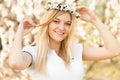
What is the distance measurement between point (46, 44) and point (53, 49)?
0.26 feet

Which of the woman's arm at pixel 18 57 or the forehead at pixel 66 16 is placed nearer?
the woman's arm at pixel 18 57

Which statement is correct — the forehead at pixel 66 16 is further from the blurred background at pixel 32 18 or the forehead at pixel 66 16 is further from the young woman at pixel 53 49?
the blurred background at pixel 32 18

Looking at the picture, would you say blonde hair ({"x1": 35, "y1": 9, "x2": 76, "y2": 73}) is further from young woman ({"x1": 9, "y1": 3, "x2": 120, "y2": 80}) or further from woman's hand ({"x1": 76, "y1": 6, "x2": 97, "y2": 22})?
woman's hand ({"x1": 76, "y1": 6, "x2": 97, "y2": 22})

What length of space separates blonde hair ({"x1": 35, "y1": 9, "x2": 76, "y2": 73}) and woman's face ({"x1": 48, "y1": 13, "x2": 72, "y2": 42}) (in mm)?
23

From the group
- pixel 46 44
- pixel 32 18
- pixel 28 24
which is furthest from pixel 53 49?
pixel 32 18

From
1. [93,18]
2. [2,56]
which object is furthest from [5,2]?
[93,18]

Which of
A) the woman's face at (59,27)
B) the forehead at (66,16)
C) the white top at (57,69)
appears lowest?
the white top at (57,69)

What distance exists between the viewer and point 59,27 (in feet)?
10.2

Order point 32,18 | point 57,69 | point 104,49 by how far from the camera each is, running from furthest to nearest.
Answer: point 32,18 < point 104,49 < point 57,69

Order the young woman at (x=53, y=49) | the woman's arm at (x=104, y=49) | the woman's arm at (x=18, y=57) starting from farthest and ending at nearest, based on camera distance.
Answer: the woman's arm at (x=104, y=49)
the young woman at (x=53, y=49)
the woman's arm at (x=18, y=57)

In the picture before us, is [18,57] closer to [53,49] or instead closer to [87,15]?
[53,49]

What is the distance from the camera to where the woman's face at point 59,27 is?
122 inches

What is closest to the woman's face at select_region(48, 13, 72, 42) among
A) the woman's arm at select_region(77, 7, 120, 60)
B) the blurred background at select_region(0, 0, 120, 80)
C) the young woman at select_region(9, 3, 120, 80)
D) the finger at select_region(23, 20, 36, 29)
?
the young woman at select_region(9, 3, 120, 80)

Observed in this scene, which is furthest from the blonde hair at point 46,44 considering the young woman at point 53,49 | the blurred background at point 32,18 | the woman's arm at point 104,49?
the blurred background at point 32,18
